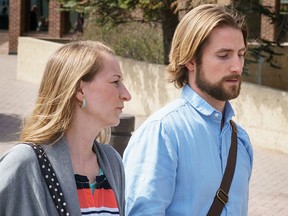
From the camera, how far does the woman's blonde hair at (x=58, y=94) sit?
288cm

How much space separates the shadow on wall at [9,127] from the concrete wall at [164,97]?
7.74ft

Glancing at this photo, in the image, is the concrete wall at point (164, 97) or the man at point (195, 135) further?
the concrete wall at point (164, 97)

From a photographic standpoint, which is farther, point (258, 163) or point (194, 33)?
point (258, 163)

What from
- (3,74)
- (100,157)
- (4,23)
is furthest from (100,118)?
(4,23)

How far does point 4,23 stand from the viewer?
→ 3866cm

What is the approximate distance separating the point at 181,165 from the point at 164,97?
1395 cm

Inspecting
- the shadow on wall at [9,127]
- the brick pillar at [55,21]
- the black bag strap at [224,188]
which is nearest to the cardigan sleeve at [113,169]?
the black bag strap at [224,188]

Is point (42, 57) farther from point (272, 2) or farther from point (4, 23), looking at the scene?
point (4, 23)

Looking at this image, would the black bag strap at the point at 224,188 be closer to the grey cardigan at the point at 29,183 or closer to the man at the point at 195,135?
the man at the point at 195,135

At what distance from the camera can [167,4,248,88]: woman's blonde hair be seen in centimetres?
352

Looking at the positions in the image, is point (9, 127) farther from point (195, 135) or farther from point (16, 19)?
point (16, 19)

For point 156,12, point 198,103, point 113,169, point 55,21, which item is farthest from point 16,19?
point 113,169

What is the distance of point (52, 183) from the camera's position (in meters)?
2.77

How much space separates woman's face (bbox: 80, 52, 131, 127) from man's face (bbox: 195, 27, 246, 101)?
2.06ft
